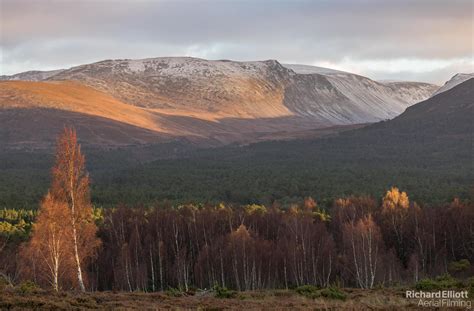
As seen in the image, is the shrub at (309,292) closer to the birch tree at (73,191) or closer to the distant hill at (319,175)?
the birch tree at (73,191)

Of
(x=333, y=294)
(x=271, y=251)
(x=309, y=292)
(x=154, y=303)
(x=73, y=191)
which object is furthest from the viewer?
(x=271, y=251)

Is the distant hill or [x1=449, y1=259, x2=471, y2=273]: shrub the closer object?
[x1=449, y1=259, x2=471, y2=273]: shrub

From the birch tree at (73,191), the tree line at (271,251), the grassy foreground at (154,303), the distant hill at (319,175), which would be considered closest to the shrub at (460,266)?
the tree line at (271,251)

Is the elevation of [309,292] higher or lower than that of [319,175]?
higher

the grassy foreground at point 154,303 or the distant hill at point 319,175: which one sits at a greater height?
the grassy foreground at point 154,303

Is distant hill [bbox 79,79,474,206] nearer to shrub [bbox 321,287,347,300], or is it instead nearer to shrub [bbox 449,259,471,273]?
shrub [bbox 449,259,471,273]

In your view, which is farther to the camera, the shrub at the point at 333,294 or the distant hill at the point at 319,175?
the distant hill at the point at 319,175

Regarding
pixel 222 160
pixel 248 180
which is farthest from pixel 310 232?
pixel 222 160

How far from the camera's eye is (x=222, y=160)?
186 meters

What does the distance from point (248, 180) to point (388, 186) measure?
3234cm

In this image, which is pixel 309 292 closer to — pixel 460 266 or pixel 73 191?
pixel 73 191

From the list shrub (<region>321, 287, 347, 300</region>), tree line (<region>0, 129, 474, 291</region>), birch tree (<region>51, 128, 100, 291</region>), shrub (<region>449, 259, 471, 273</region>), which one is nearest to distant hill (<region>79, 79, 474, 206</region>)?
tree line (<region>0, 129, 474, 291</region>)

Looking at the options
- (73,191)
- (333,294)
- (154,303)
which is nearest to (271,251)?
(73,191)

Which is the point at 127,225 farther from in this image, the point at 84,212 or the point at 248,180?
the point at 248,180
